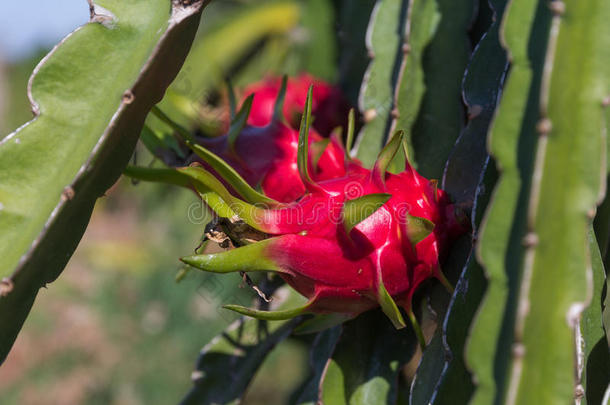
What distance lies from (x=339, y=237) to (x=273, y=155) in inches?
8.5

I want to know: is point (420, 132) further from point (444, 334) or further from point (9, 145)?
point (9, 145)

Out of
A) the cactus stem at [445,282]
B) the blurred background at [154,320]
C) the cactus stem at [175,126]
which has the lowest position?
the blurred background at [154,320]

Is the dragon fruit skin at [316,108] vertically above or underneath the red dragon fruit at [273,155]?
underneath

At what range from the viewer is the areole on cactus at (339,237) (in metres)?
0.73

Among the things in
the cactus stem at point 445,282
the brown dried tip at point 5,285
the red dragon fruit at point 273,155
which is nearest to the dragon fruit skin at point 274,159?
the red dragon fruit at point 273,155

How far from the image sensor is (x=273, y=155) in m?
0.91

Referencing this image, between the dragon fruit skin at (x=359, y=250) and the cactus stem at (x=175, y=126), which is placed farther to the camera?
the cactus stem at (x=175, y=126)

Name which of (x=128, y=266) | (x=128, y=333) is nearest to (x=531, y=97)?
(x=128, y=333)

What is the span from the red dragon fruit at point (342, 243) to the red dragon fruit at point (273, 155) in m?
0.09

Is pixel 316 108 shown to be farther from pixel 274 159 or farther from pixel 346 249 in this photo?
pixel 346 249

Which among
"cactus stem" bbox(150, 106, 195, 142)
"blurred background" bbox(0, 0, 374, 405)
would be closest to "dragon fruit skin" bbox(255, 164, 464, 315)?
"cactus stem" bbox(150, 106, 195, 142)

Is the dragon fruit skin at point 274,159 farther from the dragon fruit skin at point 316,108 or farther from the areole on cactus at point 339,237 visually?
the dragon fruit skin at point 316,108

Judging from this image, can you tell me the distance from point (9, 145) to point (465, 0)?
0.65 meters

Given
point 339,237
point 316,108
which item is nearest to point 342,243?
point 339,237
